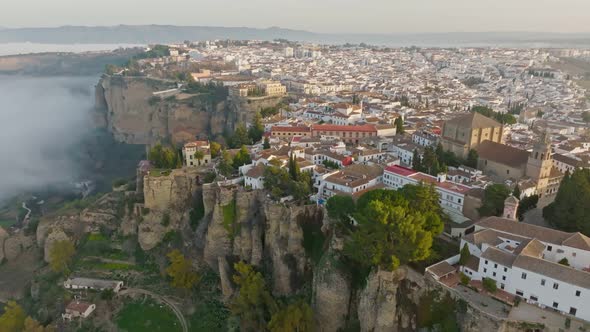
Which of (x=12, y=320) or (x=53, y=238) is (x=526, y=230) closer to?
(x=12, y=320)

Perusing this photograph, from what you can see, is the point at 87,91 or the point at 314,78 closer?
the point at 314,78

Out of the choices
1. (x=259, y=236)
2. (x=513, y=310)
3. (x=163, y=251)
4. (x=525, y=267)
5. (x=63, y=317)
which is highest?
(x=525, y=267)

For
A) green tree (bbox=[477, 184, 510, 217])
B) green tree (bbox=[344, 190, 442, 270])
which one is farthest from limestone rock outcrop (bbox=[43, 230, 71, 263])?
green tree (bbox=[477, 184, 510, 217])

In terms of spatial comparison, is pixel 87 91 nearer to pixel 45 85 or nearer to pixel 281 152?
pixel 45 85

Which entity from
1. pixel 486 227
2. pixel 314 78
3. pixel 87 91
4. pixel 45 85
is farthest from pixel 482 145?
pixel 45 85

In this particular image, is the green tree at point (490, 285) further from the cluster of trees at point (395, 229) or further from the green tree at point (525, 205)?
the green tree at point (525, 205)

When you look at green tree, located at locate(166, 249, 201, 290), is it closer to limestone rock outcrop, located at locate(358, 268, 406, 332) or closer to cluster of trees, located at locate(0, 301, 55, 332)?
cluster of trees, located at locate(0, 301, 55, 332)

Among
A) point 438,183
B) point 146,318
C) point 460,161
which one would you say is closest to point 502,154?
point 460,161
